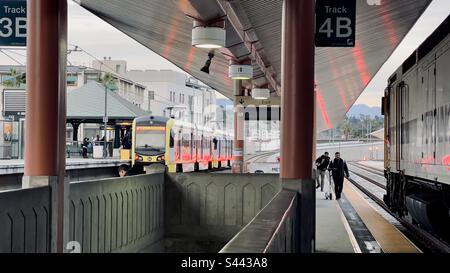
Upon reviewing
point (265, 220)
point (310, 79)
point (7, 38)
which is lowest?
point (265, 220)

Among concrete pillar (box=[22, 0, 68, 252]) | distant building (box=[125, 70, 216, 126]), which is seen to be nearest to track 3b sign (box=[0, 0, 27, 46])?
concrete pillar (box=[22, 0, 68, 252])

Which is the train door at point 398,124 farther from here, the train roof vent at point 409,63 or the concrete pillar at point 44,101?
the concrete pillar at point 44,101

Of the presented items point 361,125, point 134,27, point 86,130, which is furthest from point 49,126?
point 361,125

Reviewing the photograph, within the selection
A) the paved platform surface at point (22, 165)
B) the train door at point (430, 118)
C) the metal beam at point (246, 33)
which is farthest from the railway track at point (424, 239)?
the paved platform surface at point (22, 165)

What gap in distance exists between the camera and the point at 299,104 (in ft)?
33.8

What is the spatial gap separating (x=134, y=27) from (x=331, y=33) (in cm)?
862

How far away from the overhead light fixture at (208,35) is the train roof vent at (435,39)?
12.8 feet

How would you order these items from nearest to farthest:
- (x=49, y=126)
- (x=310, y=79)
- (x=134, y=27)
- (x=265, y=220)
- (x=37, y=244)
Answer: (x=265, y=220) < (x=37, y=244) < (x=49, y=126) < (x=310, y=79) < (x=134, y=27)

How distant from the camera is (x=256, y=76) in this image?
2847 centimetres

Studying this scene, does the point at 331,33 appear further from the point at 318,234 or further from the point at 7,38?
the point at 7,38

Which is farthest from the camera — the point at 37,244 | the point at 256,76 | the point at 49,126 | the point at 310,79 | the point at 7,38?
the point at 256,76

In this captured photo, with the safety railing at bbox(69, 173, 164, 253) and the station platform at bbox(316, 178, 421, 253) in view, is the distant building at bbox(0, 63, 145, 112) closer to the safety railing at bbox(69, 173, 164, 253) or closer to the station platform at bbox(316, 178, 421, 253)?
the station platform at bbox(316, 178, 421, 253)

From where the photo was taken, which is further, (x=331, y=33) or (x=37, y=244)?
(x=331, y=33)

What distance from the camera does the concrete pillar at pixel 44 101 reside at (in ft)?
30.3
